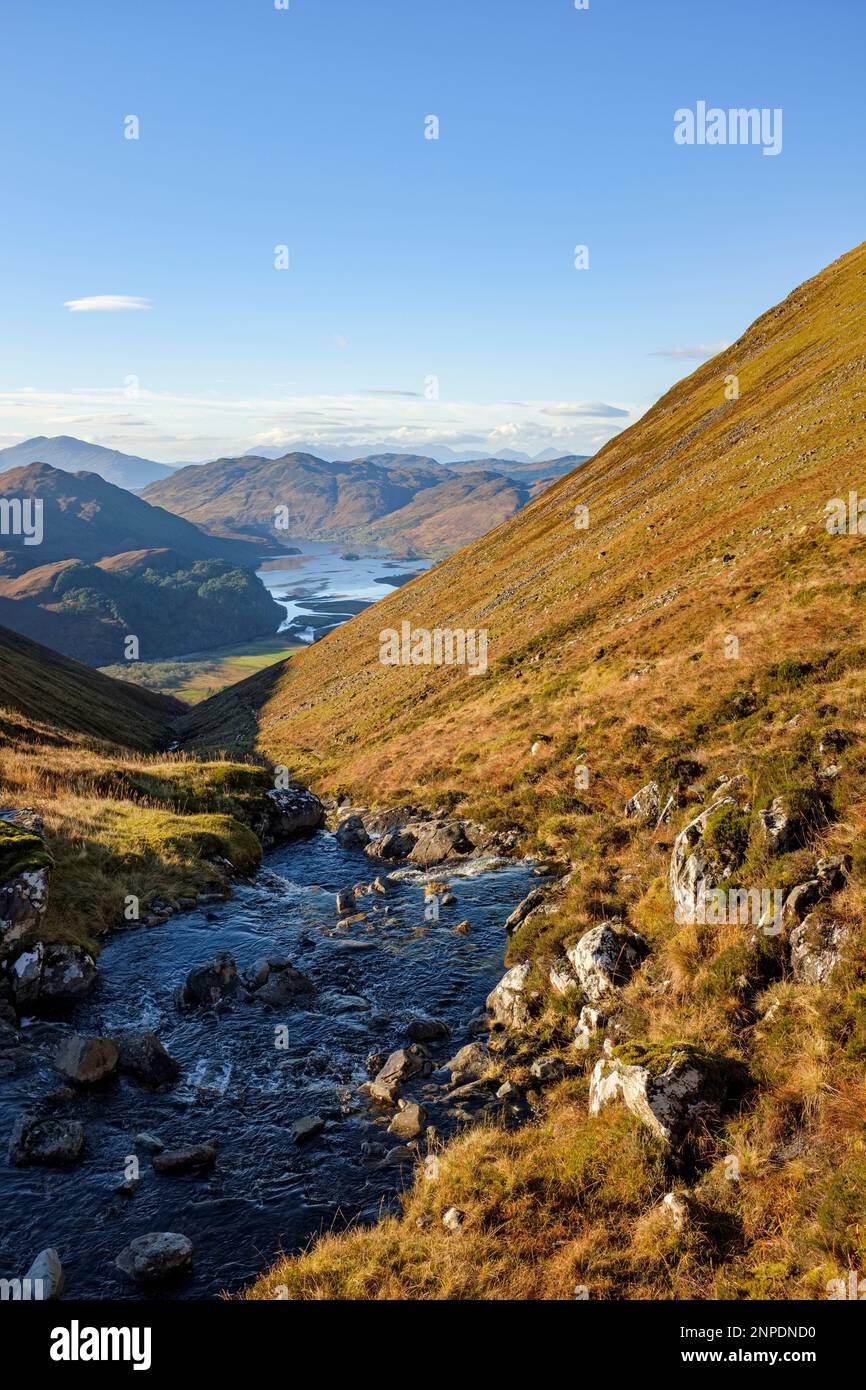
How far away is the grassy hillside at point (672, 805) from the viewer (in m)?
9.99

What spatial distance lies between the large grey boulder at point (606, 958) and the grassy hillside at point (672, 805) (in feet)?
1.49

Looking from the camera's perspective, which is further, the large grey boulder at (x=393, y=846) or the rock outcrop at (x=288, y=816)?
the rock outcrop at (x=288, y=816)

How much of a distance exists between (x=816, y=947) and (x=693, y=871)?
3498 millimetres

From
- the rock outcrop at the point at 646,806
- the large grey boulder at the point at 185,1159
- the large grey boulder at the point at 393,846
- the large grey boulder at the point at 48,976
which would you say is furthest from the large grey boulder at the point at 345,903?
the large grey boulder at the point at 185,1159

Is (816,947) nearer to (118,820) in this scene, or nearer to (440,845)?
(440,845)

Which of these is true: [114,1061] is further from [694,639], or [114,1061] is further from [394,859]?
[694,639]

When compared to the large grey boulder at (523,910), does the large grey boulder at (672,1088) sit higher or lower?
higher

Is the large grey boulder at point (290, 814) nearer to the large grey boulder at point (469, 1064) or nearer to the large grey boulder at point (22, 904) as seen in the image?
the large grey boulder at point (22, 904)

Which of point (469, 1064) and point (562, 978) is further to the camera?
point (562, 978)

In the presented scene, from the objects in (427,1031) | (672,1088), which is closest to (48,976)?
(427,1031)

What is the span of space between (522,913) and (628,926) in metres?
5.25

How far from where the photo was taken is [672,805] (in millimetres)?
21719

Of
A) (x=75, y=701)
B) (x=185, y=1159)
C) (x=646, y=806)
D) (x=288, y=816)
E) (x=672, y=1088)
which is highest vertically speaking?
(x=646, y=806)

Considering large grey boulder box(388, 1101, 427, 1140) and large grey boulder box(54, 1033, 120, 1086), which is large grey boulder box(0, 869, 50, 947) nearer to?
large grey boulder box(54, 1033, 120, 1086)
